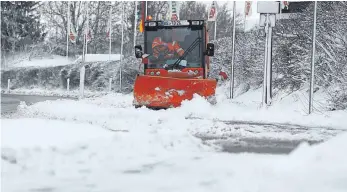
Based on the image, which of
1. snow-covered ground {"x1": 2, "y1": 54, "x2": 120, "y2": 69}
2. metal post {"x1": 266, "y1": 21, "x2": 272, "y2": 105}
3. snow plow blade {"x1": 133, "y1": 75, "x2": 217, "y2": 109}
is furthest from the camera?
snow-covered ground {"x1": 2, "y1": 54, "x2": 120, "y2": 69}

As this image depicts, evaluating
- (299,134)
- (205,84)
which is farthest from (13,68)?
(299,134)

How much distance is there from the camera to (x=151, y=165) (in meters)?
5.52

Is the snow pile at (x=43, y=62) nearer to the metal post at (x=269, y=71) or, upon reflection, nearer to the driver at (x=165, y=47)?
the driver at (x=165, y=47)

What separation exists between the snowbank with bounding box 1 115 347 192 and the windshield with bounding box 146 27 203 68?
7977mm

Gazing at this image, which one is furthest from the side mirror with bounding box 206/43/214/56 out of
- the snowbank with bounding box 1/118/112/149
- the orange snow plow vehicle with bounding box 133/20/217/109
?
the snowbank with bounding box 1/118/112/149

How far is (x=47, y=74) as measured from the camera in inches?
1631

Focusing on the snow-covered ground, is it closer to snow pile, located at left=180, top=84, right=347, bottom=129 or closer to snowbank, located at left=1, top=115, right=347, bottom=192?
snow pile, located at left=180, top=84, right=347, bottom=129

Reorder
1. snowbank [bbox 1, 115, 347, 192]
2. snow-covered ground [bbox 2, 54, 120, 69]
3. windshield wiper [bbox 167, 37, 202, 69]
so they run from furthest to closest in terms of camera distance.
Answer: snow-covered ground [bbox 2, 54, 120, 69], windshield wiper [bbox 167, 37, 202, 69], snowbank [bbox 1, 115, 347, 192]

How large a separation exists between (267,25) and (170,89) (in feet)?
10.3

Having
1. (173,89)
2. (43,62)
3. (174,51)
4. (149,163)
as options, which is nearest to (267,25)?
(174,51)

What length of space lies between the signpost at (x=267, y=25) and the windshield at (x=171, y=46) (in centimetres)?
207

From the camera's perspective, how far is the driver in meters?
15.0

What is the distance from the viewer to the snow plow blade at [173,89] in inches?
549

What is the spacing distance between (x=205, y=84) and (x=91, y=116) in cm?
383
